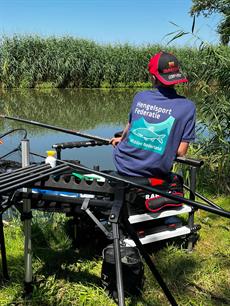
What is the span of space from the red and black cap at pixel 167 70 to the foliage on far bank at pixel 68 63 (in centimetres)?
1421

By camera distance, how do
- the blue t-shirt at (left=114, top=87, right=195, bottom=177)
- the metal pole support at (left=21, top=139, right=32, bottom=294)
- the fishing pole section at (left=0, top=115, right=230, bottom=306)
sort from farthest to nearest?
the blue t-shirt at (left=114, top=87, right=195, bottom=177), the metal pole support at (left=21, top=139, right=32, bottom=294), the fishing pole section at (left=0, top=115, right=230, bottom=306)

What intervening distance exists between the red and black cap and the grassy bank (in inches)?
54.1

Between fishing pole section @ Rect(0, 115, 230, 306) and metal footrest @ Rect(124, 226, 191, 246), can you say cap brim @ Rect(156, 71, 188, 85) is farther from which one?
metal footrest @ Rect(124, 226, 191, 246)

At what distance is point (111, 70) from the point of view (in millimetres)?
21062

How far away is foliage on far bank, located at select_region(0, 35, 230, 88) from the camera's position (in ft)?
60.4

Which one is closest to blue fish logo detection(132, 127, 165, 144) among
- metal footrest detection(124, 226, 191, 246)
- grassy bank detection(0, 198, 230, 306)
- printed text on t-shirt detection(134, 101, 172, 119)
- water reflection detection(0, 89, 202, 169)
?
printed text on t-shirt detection(134, 101, 172, 119)

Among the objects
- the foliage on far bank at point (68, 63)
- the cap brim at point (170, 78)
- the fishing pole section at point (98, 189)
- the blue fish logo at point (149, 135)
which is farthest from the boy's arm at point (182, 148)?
the foliage on far bank at point (68, 63)

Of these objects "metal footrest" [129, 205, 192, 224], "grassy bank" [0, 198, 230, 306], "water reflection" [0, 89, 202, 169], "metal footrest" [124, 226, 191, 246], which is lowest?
"water reflection" [0, 89, 202, 169]

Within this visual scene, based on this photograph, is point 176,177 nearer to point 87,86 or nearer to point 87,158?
point 87,158

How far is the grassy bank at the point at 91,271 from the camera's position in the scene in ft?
8.88

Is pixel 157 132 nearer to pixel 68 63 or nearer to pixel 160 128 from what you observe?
pixel 160 128

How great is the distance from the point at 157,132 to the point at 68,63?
17.1 m

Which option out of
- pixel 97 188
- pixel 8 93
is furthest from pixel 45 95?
pixel 97 188

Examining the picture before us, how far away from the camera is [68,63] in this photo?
1927 cm
